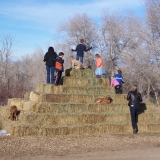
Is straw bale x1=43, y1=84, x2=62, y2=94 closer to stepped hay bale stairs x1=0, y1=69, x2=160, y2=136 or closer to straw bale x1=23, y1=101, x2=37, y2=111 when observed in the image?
stepped hay bale stairs x1=0, y1=69, x2=160, y2=136

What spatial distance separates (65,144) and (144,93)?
33747 mm

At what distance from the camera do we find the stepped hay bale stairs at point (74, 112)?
12.7m

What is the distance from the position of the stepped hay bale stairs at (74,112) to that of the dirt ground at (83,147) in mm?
603

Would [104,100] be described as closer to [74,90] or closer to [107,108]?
[107,108]

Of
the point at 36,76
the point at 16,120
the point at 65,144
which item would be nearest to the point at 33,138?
the point at 65,144

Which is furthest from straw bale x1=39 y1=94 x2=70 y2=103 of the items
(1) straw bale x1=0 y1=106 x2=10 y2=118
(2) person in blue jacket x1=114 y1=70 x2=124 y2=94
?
(2) person in blue jacket x1=114 y1=70 x2=124 y2=94

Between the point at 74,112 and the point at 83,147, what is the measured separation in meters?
3.21

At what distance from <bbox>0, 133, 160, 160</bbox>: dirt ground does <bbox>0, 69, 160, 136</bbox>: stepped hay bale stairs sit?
1.98 ft

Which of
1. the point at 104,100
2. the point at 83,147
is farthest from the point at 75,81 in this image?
the point at 83,147

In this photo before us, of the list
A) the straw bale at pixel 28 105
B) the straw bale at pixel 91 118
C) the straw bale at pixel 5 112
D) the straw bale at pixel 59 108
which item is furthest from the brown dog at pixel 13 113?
the straw bale at pixel 91 118

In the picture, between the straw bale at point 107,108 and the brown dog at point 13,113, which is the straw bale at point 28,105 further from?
the straw bale at point 107,108

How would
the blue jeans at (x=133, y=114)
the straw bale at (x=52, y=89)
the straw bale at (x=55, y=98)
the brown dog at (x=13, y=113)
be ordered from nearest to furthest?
1. the blue jeans at (x=133, y=114)
2. the brown dog at (x=13, y=113)
3. the straw bale at (x=55, y=98)
4. the straw bale at (x=52, y=89)

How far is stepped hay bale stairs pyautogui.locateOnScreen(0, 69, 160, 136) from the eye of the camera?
41.5ft

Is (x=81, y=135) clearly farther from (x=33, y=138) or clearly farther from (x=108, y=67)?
(x=108, y=67)
